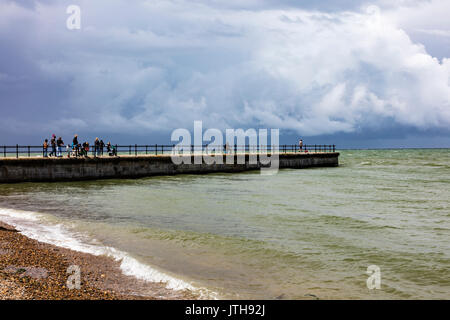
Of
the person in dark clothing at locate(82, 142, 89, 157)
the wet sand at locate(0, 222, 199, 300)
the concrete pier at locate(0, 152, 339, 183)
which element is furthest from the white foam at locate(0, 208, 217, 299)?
the person in dark clothing at locate(82, 142, 89, 157)

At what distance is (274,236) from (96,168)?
26.6m

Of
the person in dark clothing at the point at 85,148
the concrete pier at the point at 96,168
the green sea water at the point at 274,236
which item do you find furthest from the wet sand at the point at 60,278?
the person in dark clothing at the point at 85,148

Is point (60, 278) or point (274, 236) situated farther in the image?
point (274, 236)

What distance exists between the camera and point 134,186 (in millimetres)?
31641

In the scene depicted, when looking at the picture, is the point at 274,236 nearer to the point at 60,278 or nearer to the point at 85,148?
the point at 60,278

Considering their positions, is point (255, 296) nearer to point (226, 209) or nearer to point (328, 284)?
point (328, 284)

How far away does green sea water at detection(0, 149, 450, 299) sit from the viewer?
9.20 m

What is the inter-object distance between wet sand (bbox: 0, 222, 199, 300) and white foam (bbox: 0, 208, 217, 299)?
9.5 inches

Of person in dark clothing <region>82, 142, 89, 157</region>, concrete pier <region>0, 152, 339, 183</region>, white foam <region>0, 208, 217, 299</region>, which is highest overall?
person in dark clothing <region>82, 142, 89, 157</region>

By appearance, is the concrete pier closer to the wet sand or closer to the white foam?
the white foam

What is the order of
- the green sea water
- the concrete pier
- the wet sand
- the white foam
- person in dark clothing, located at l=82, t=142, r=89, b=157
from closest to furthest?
the wet sand < the white foam < the green sea water < the concrete pier < person in dark clothing, located at l=82, t=142, r=89, b=157

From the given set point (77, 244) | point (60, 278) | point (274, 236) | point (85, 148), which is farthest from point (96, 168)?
point (60, 278)

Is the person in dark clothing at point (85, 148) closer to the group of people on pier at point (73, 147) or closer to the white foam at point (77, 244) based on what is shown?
the group of people on pier at point (73, 147)

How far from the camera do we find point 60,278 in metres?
8.51
